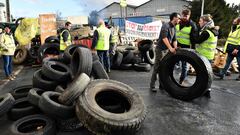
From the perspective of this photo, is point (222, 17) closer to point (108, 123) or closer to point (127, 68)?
point (127, 68)

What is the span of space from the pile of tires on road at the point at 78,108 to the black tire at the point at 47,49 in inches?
193

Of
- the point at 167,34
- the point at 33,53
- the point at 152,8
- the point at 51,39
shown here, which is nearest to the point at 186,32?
the point at 167,34

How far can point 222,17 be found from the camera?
929 inches

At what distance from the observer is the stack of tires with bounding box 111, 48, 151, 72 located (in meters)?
8.92

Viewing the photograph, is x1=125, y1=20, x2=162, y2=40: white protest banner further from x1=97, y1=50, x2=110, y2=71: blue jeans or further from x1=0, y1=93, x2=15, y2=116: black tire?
x1=0, y1=93, x2=15, y2=116: black tire

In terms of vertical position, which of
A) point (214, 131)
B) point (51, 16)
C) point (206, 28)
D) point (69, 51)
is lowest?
point (214, 131)

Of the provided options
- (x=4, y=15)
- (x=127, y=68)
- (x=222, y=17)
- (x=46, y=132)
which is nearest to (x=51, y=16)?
(x=127, y=68)

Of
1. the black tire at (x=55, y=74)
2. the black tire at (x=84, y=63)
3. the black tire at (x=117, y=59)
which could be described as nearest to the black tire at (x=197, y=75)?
the black tire at (x=84, y=63)

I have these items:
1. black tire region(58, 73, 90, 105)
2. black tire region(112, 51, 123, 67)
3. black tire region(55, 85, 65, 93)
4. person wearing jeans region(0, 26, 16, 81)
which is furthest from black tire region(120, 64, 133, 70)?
black tire region(58, 73, 90, 105)

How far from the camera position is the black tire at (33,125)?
143 inches

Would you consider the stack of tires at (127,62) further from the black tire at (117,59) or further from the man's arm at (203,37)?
the man's arm at (203,37)

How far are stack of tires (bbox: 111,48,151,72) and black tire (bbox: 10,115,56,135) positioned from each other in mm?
5278

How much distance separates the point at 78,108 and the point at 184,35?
372cm

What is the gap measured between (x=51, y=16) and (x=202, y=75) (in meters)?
8.84
